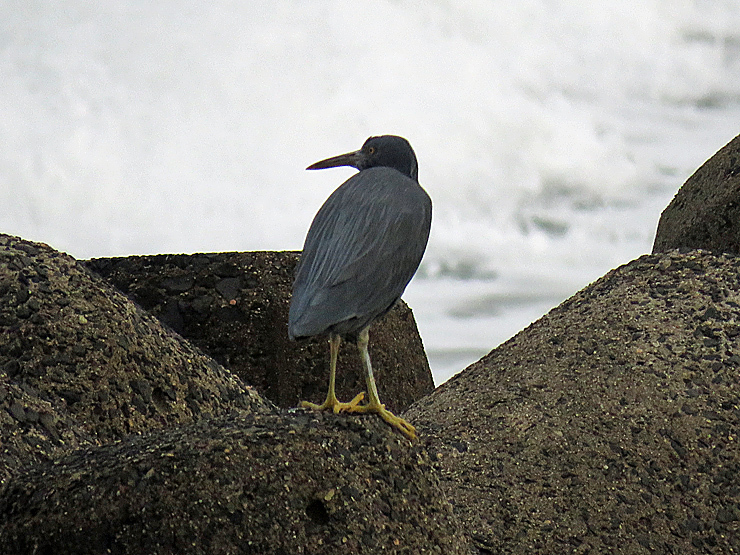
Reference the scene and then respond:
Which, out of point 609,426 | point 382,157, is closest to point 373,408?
point 382,157

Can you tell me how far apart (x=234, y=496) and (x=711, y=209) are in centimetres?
442

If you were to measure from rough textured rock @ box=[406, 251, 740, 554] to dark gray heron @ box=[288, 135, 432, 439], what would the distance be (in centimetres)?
146

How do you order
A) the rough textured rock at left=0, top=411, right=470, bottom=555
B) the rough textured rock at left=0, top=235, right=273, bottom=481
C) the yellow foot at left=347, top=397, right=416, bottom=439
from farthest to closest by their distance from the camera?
the rough textured rock at left=0, top=235, right=273, bottom=481
the yellow foot at left=347, top=397, right=416, bottom=439
the rough textured rock at left=0, top=411, right=470, bottom=555

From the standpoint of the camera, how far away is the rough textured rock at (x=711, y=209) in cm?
604

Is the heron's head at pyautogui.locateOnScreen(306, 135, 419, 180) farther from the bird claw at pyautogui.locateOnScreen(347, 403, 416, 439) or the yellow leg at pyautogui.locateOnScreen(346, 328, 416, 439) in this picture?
the bird claw at pyautogui.locateOnScreen(347, 403, 416, 439)

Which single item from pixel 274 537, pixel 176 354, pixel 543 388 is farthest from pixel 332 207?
pixel 543 388

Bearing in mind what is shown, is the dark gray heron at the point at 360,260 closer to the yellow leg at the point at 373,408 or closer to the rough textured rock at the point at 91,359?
the yellow leg at the point at 373,408

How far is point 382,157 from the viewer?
3201 millimetres

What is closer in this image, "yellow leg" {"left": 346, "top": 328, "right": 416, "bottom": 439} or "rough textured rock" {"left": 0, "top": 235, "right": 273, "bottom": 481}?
"yellow leg" {"left": 346, "top": 328, "right": 416, "bottom": 439}

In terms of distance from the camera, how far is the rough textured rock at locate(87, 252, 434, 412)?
596 cm

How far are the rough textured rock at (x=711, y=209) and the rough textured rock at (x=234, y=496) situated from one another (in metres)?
3.84

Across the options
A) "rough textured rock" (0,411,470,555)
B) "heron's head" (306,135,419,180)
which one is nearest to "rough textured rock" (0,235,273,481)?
"rough textured rock" (0,411,470,555)

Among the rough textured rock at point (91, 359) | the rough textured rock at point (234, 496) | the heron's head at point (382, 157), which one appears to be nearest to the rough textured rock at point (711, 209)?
Result: the rough textured rock at point (91, 359)

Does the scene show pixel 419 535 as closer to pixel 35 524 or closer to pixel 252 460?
pixel 252 460
